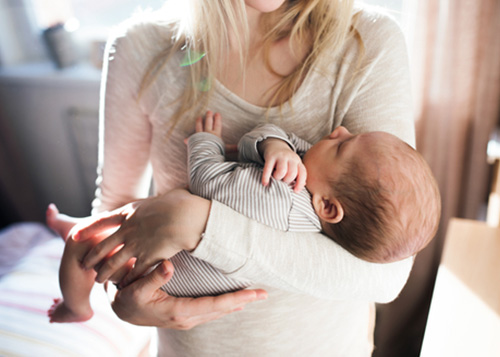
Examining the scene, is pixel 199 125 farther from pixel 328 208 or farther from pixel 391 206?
pixel 391 206

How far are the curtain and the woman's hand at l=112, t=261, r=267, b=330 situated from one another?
1.14m

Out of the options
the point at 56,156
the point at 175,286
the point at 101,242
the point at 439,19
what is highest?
the point at 439,19

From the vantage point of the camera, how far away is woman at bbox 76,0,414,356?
0.72 meters

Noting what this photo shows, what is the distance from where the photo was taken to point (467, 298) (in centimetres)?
97

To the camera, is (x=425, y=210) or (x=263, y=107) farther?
(x=263, y=107)

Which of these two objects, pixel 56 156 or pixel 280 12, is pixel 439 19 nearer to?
pixel 280 12

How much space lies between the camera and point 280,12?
96 cm

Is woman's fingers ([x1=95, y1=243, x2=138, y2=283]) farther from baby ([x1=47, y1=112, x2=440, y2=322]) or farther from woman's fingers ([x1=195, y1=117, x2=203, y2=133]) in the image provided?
woman's fingers ([x1=195, y1=117, x2=203, y2=133])

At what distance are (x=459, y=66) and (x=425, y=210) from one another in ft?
3.17

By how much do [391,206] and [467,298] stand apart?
423 millimetres

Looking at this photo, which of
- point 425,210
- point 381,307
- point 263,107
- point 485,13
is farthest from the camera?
point 381,307

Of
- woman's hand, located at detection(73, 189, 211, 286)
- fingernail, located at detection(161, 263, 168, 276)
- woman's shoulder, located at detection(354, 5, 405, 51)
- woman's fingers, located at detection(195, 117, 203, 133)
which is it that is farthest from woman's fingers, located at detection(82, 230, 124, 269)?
woman's shoulder, located at detection(354, 5, 405, 51)

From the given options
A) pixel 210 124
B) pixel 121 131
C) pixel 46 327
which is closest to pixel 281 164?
pixel 210 124

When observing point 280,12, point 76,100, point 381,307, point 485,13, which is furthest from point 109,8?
point 381,307
